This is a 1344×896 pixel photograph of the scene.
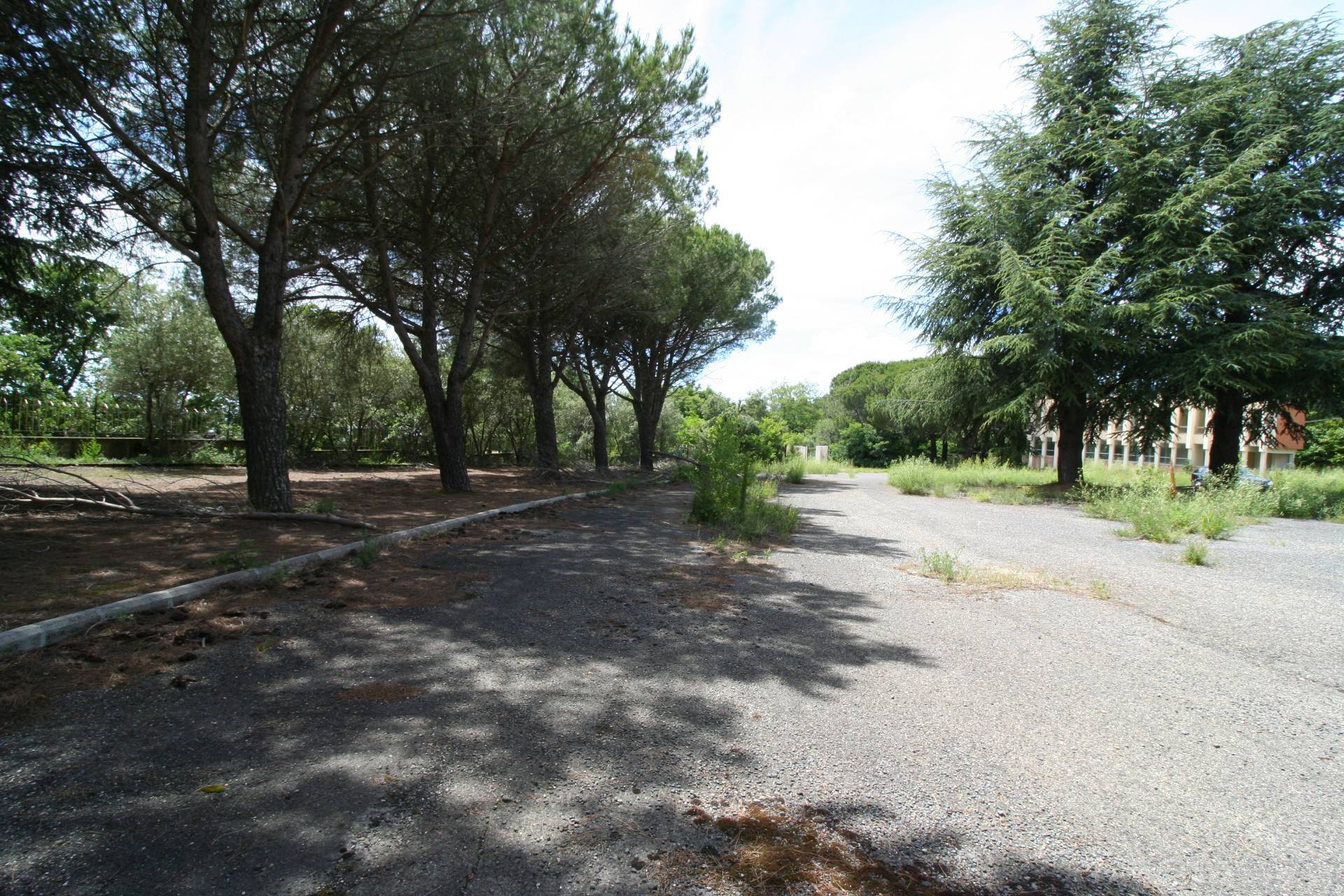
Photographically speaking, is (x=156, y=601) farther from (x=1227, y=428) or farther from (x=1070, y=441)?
(x=1227, y=428)

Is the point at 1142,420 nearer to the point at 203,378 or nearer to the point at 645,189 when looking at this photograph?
the point at 645,189

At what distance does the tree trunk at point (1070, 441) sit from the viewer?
18.3m

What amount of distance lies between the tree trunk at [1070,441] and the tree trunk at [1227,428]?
3003 mm

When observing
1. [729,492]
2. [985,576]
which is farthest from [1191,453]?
[985,576]

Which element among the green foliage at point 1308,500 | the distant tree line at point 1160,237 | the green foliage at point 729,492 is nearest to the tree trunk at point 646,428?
the distant tree line at point 1160,237

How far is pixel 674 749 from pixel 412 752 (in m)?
1.03

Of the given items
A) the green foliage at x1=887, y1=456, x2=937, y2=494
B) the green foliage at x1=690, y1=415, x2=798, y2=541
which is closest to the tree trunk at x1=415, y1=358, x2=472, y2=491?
the green foliage at x1=690, y1=415, x2=798, y2=541

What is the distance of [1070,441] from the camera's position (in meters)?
18.7

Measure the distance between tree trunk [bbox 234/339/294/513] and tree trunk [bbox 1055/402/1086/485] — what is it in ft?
62.6

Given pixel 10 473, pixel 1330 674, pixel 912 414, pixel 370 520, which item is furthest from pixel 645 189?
pixel 1330 674

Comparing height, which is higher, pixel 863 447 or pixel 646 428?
pixel 646 428

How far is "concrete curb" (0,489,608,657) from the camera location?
3.32 meters

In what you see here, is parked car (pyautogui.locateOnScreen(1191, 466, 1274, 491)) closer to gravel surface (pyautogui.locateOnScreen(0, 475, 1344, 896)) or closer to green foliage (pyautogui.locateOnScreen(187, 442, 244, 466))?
gravel surface (pyautogui.locateOnScreen(0, 475, 1344, 896))

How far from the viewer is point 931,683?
345cm
